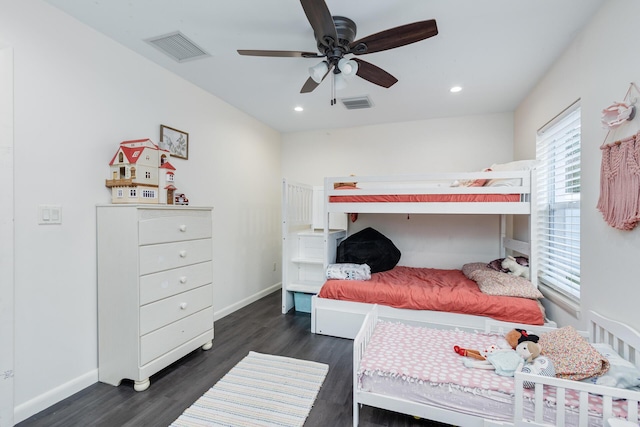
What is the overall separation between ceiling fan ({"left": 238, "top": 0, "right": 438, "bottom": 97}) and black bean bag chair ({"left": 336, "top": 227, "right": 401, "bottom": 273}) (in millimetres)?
1818

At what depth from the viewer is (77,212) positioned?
6.34 ft

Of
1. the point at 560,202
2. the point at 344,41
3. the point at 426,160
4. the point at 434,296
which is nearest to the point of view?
the point at 344,41

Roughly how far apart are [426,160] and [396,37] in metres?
2.46

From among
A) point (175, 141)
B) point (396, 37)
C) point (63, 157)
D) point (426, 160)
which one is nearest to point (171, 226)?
point (63, 157)

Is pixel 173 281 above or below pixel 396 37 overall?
below

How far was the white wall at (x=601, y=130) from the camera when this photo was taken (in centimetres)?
153

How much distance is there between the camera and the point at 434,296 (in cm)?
253

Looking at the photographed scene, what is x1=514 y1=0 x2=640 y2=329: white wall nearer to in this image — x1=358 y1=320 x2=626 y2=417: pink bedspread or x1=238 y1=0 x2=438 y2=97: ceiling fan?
x1=358 y1=320 x2=626 y2=417: pink bedspread

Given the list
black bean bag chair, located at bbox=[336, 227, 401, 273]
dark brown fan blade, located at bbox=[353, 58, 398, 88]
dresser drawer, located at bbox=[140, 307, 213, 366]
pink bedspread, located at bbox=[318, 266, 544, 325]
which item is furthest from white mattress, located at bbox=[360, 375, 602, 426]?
dark brown fan blade, located at bbox=[353, 58, 398, 88]

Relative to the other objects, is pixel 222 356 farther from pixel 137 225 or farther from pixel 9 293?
pixel 9 293

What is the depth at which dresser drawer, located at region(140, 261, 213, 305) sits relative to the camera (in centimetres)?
195

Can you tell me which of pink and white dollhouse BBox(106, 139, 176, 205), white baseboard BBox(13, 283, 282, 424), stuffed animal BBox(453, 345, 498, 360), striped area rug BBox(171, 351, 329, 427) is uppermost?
pink and white dollhouse BBox(106, 139, 176, 205)

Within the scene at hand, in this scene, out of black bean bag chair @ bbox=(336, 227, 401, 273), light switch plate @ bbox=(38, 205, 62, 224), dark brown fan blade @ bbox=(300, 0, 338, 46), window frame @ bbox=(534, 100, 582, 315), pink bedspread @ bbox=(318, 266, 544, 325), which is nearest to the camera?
dark brown fan blade @ bbox=(300, 0, 338, 46)

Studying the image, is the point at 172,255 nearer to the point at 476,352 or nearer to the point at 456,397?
the point at 456,397
